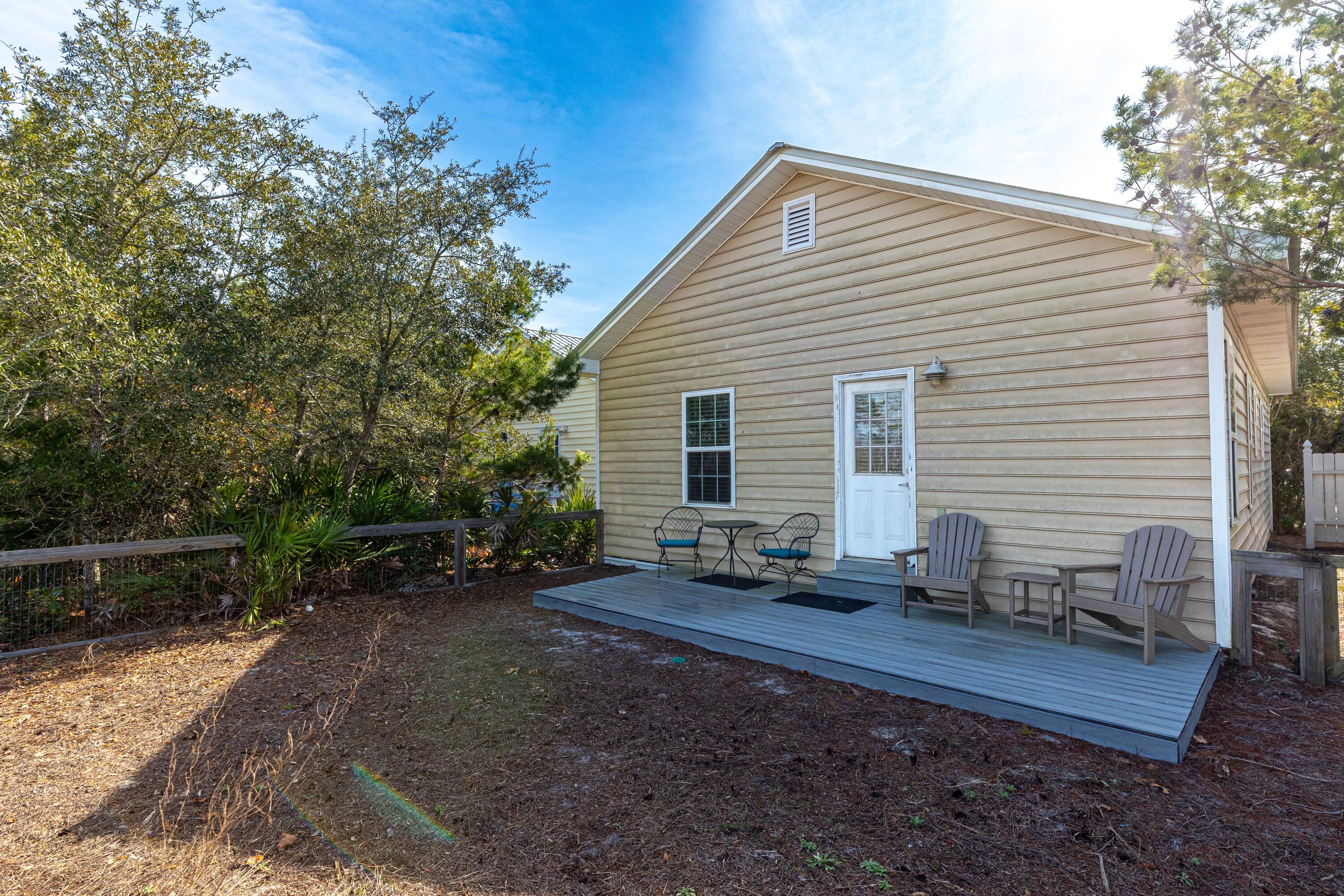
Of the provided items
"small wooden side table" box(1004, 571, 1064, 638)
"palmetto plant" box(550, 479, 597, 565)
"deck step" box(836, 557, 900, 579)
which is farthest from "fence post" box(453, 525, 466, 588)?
"small wooden side table" box(1004, 571, 1064, 638)

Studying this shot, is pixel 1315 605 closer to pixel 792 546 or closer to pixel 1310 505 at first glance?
pixel 792 546

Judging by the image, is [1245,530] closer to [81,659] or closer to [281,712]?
[281,712]

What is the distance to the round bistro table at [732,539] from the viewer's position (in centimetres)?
668

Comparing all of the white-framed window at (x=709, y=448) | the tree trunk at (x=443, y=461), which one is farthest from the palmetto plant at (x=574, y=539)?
the white-framed window at (x=709, y=448)

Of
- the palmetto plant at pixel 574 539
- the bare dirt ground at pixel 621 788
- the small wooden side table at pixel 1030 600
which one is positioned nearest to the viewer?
the bare dirt ground at pixel 621 788

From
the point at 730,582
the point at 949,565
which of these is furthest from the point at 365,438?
the point at 949,565

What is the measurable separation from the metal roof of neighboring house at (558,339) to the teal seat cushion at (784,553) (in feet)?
12.1

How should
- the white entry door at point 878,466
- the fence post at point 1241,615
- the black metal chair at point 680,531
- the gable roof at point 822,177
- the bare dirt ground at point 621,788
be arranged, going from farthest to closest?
the black metal chair at point 680,531 < the white entry door at point 878,466 < the gable roof at point 822,177 < the fence post at point 1241,615 < the bare dirt ground at point 621,788

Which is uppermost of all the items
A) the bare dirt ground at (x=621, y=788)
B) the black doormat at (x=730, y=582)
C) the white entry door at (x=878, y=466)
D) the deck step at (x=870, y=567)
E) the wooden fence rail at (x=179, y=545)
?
the white entry door at (x=878, y=466)

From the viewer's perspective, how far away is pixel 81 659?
15.4 feet

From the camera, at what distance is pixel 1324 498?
10.4 meters

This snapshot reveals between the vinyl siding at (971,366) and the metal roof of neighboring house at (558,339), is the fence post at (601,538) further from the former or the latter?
the metal roof of neighboring house at (558,339)

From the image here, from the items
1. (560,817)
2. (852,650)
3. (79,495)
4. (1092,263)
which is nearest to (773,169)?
(1092,263)

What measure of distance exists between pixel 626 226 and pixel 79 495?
10162 mm
